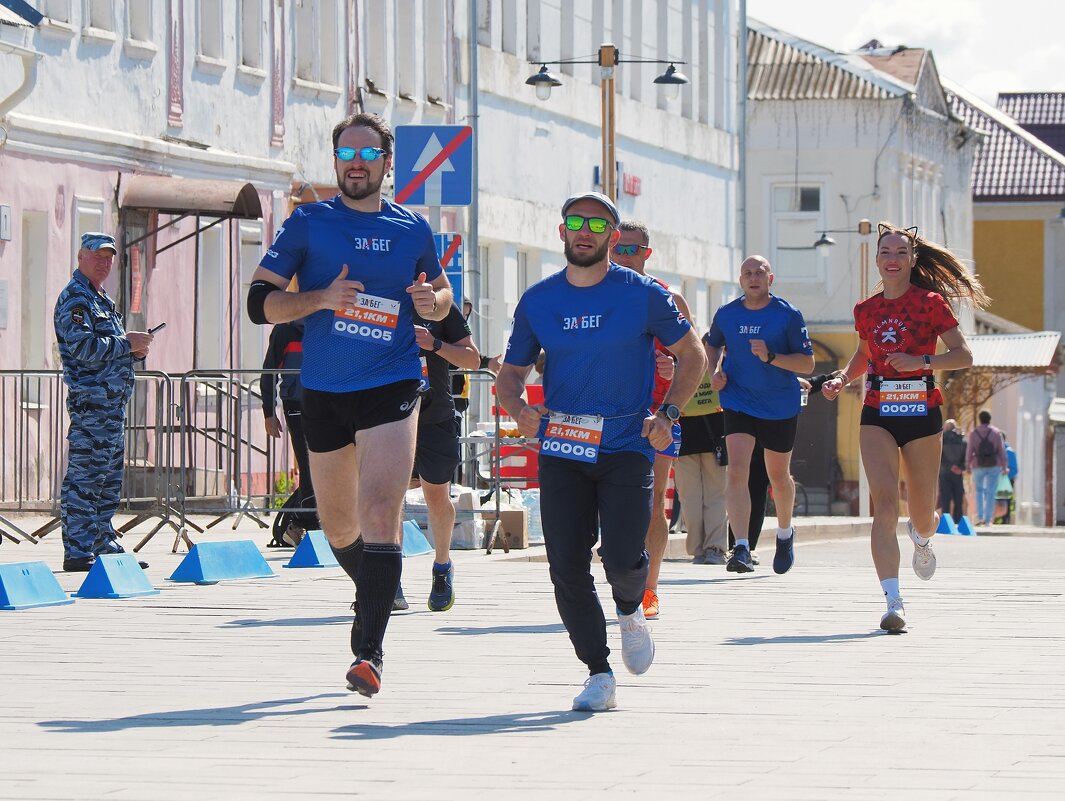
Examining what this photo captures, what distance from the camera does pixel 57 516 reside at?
19.9 metres

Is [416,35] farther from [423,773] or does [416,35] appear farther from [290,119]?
[423,773]

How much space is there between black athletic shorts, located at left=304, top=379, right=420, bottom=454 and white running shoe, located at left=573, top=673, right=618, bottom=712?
54.1 inches

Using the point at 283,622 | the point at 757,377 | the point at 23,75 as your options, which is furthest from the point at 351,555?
the point at 23,75

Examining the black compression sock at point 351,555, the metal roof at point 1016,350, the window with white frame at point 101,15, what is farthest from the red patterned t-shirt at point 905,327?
the metal roof at point 1016,350

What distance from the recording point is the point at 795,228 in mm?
61062

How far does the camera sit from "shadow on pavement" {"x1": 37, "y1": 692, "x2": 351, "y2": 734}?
8711 millimetres

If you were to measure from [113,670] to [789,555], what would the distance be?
300 inches

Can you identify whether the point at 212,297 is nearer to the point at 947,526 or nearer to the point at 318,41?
the point at 318,41

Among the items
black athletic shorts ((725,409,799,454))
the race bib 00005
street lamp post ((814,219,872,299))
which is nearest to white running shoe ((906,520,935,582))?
black athletic shorts ((725,409,799,454))

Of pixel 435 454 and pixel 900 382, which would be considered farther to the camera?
pixel 435 454

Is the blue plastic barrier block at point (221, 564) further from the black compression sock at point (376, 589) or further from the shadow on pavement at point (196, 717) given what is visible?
the shadow on pavement at point (196, 717)

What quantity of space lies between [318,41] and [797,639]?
75.7ft

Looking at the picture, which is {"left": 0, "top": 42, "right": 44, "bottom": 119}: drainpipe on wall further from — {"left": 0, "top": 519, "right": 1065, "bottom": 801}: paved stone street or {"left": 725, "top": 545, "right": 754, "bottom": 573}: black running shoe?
{"left": 0, "top": 519, "right": 1065, "bottom": 801}: paved stone street

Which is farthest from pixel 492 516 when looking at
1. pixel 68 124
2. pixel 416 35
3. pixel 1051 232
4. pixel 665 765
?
pixel 1051 232
